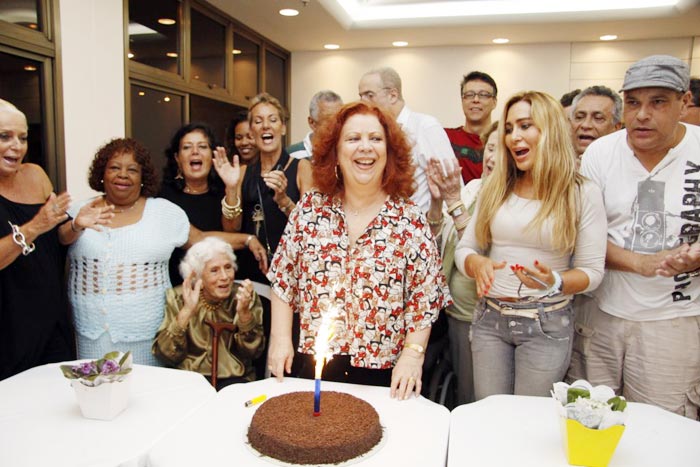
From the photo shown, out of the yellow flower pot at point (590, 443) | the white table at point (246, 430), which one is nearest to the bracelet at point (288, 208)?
the white table at point (246, 430)

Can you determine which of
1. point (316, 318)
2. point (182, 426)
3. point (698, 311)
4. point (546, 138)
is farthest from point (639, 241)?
point (182, 426)

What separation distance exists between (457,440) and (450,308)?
3.58 feet

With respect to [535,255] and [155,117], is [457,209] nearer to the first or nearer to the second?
[535,255]

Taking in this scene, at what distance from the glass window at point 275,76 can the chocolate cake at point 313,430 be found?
5.71 meters

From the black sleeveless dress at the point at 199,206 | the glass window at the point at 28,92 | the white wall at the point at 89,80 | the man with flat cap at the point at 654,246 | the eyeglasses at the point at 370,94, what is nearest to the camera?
the man with flat cap at the point at 654,246

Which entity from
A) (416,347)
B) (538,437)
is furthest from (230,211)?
(538,437)

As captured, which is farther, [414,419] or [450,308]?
[450,308]

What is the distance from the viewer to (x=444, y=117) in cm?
702

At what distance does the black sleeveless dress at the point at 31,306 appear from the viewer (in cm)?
221

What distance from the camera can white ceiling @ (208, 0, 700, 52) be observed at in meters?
5.34

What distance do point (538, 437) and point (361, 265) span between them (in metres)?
0.75

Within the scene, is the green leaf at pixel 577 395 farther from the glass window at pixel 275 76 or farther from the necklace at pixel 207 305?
the glass window at pixel 275 76

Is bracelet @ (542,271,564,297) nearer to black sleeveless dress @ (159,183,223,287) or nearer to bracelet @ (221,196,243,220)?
bracelet @ (221,196,243,220)

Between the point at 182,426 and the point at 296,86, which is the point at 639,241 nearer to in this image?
the point at 182,426
